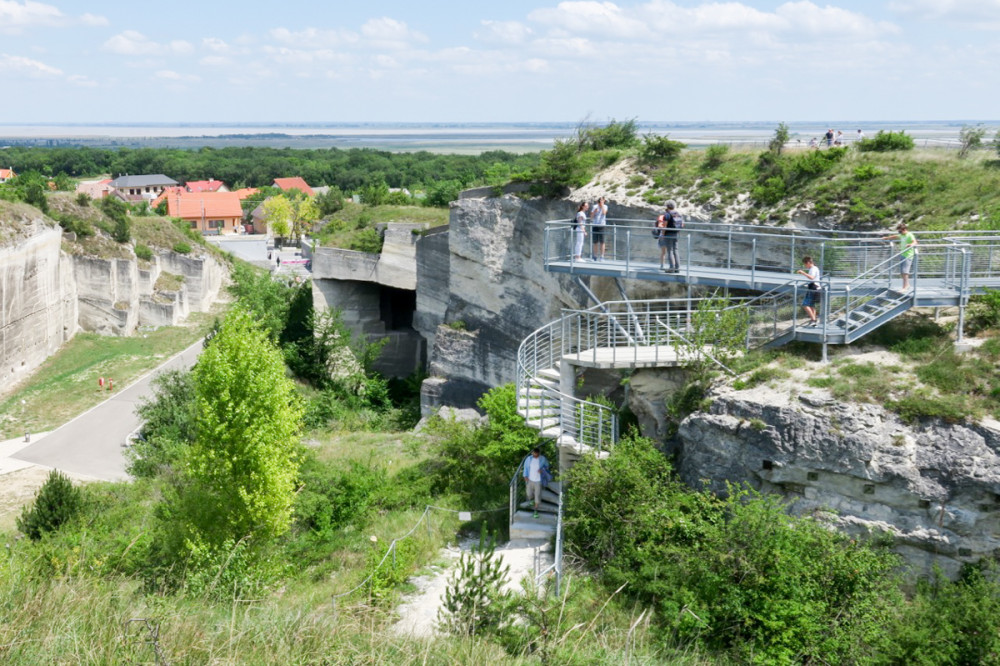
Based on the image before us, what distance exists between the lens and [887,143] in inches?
917

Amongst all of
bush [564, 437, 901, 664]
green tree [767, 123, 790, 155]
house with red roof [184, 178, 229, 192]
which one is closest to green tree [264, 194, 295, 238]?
house with red roof [184, 178, 229, 192]

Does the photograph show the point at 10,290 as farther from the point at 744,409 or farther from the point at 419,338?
the point at 744,409

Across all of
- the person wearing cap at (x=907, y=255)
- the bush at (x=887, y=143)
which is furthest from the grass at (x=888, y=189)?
the person wearing cap at (x=907, y=255)

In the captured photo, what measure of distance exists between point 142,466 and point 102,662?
62.3 ft

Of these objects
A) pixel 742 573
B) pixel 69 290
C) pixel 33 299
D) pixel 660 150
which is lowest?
pixel 69 290

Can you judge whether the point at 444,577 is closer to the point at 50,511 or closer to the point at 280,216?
the point at 50,511

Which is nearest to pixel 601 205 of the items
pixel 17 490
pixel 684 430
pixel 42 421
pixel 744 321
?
pixel 744 321

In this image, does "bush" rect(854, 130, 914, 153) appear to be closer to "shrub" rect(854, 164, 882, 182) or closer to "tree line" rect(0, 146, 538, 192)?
"shrub" rect(854, 164, 882, 182)

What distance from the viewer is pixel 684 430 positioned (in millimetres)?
14086

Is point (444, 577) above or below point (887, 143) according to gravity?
below

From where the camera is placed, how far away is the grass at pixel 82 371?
33.9 metres

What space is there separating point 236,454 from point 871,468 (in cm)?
923

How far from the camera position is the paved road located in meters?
27.7

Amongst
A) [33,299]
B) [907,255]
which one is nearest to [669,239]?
[907,255]
